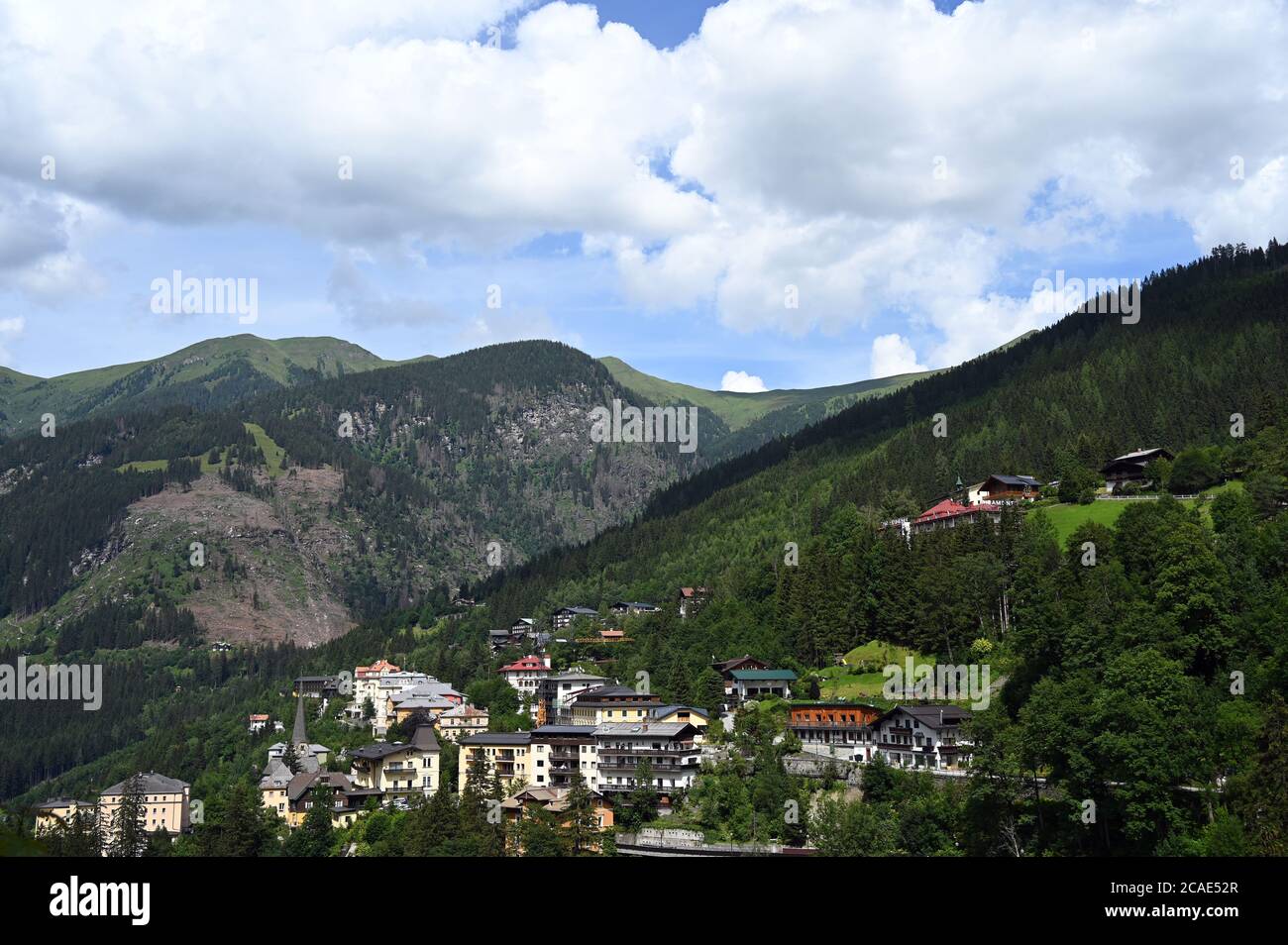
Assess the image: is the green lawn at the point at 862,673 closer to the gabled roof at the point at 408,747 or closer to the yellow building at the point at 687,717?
the yellow building at the point at 687,717

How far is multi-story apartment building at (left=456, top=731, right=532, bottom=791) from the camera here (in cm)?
10175

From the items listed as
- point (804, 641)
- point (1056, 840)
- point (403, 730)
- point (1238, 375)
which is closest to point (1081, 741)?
point (1056, 840)

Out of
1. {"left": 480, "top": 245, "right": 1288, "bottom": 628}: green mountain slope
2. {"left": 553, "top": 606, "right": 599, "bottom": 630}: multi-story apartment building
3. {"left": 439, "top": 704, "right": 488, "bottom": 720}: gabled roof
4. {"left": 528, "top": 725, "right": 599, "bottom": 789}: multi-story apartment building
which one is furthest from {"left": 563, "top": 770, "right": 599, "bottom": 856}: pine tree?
{"left": 553, "top": 606, "right": 599, "bottom": 630}: multi-story apartment building

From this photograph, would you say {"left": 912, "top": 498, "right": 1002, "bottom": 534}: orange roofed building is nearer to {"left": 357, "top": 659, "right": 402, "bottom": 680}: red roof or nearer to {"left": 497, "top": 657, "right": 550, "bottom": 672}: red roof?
{"left": 497, "top": 657, "right": 550, "bottom": 672}: red roof

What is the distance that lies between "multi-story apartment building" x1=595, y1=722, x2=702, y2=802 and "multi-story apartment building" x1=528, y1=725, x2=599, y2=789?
2.00 m

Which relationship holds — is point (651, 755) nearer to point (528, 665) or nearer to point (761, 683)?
point (761, 683)

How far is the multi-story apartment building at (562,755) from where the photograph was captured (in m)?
97.7

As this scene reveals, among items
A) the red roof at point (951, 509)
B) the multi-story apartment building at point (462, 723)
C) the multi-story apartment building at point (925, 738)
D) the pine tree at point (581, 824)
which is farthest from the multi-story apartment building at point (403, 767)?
the red roof at point (951, 509)
